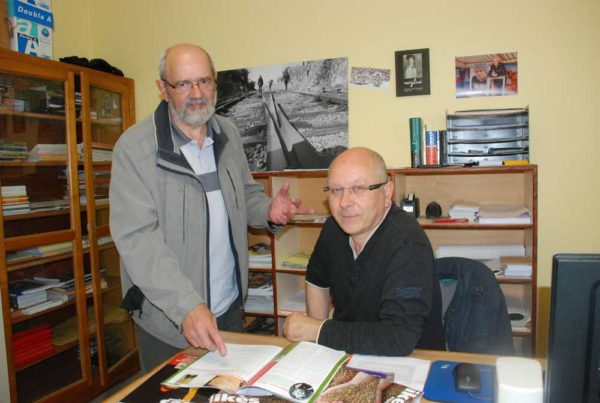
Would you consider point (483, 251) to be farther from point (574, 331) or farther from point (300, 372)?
point (574, 331)

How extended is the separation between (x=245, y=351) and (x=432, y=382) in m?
0.52

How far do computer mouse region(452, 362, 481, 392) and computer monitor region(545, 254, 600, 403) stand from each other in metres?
0.37

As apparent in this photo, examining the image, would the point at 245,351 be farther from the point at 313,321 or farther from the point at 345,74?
the point at 345,74

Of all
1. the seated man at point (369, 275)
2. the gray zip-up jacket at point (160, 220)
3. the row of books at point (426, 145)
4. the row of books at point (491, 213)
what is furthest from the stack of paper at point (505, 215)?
the gray zip-up jacket at point (160, 220)

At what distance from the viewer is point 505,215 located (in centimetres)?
252

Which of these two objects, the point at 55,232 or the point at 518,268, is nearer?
the point at 518,268

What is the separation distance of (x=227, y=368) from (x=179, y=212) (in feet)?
2.21

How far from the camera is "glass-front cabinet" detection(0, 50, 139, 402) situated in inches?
104

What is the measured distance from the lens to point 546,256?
279cm

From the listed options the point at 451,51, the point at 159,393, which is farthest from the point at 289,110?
the point at 159,393

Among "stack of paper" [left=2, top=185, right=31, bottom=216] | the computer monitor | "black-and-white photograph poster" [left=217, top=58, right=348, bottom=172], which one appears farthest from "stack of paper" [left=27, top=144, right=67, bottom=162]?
the computer monitor

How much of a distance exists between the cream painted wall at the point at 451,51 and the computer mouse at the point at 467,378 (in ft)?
5.59

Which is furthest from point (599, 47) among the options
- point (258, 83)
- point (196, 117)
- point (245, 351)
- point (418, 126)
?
point (245, 351)

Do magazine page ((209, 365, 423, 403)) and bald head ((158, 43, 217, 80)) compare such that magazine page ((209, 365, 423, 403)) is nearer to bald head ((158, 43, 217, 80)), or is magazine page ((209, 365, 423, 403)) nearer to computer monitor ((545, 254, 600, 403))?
computer monitor ((545, 254, 600, 403))
